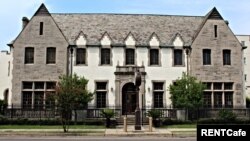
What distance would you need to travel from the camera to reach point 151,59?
34094 mm

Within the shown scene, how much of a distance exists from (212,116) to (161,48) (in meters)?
8.80

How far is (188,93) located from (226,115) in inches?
160

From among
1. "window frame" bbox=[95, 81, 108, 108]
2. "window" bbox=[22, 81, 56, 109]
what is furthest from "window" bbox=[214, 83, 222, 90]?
"window" bbox=[22, 81, 56, 109]

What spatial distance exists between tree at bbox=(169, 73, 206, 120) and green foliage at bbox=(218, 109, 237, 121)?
2087 mm

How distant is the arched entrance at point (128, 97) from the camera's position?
109ft

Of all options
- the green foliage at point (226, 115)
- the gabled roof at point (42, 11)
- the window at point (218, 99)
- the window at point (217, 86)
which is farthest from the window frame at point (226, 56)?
the gabled roof at point (42, 11)

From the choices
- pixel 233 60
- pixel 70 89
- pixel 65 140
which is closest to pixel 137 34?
pixel 233 60

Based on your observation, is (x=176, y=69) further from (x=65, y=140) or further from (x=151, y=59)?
(x=65, y=140)

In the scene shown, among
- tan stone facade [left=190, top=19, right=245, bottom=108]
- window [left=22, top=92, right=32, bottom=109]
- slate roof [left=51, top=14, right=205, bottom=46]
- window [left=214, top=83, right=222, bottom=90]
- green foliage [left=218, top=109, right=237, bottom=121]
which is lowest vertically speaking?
green foliage [left=218, top=109, right=237, bottom=121]

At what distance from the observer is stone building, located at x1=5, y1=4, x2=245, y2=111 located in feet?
107

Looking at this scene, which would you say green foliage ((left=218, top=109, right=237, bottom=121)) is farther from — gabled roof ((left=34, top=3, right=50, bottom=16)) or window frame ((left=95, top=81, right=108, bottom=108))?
gabled roof ((left=34, top=3, right=50, bottom=16))

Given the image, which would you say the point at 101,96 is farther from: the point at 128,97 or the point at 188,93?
the point at 188,93

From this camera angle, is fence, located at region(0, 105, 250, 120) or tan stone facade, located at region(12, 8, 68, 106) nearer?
fence, located at region(0, 105, 250, 120)

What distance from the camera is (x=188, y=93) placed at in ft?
99.2
